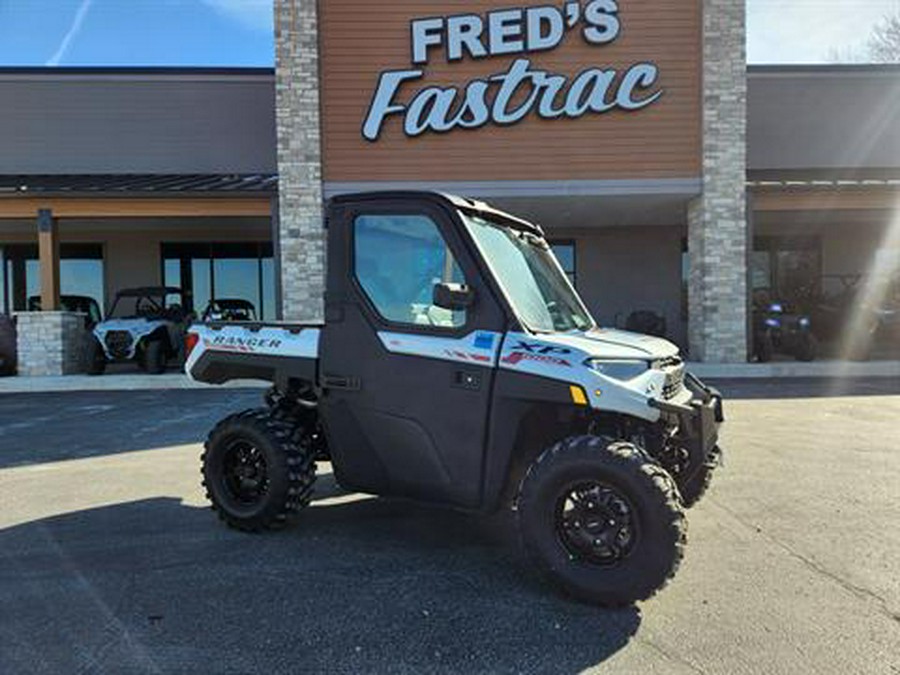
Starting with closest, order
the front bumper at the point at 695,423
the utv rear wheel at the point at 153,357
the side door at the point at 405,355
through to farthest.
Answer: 1. the front bumper at the point at 695,423
2. the side door at the point at 405,355
3. the utv rear wheel at the point at 153,357

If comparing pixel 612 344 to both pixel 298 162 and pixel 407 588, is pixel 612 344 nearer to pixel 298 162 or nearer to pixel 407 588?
pixel 407 588

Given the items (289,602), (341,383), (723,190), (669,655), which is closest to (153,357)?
(341,383)

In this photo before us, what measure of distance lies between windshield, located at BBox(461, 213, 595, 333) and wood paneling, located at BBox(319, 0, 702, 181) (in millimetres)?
9824

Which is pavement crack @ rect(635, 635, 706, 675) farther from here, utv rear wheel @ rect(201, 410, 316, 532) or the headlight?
utv rear wheel @ rect(201, 410, 316, 532)

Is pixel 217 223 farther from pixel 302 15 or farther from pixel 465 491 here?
pixel 465 491

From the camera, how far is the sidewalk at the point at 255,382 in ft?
45.4

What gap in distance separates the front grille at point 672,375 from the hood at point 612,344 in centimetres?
4

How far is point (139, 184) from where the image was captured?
1596cm

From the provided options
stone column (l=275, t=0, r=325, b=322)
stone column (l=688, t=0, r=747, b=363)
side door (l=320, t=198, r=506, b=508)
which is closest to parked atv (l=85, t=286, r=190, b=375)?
stone column (l=275, t=0, r=325, b=322)

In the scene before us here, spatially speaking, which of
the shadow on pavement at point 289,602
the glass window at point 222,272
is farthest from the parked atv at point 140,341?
the shadow on pavement at point 289,602

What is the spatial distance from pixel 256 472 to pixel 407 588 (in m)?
1.55

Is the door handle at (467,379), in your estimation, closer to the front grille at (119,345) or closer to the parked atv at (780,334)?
the front grille at (119,345)

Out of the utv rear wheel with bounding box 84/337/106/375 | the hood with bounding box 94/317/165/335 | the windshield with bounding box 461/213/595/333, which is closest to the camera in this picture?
the windshield with bounding box 461/213/595/333

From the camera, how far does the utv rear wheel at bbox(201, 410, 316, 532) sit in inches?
189
